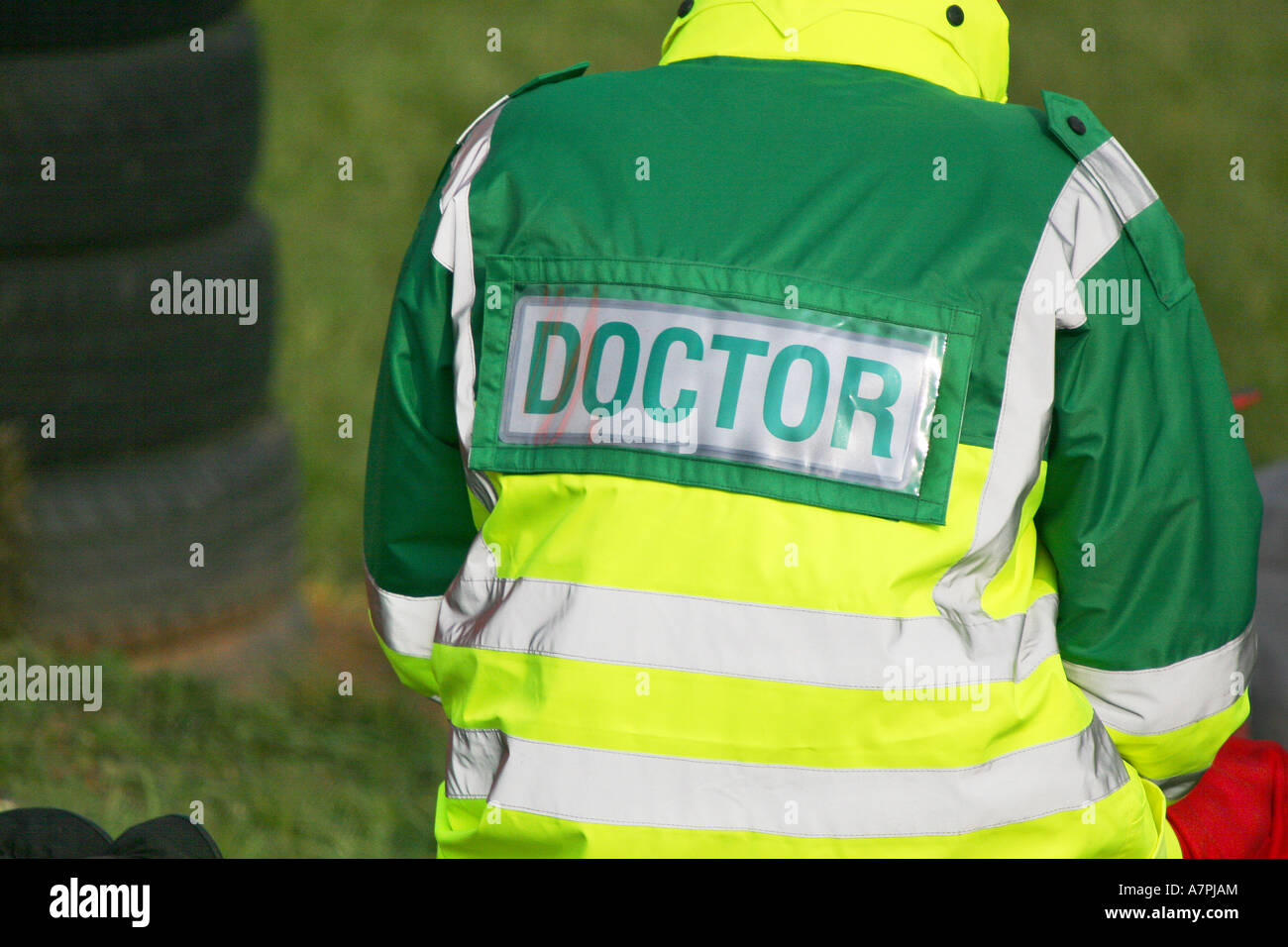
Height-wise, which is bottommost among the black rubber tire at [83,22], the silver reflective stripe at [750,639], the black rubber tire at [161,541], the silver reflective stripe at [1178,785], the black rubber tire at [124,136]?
the black rubber tire at [161,541]

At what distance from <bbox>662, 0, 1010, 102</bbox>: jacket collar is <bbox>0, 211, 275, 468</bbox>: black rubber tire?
234 centimetres

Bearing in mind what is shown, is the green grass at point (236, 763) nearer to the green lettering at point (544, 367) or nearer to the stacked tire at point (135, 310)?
the stacked tire at point (135, 310)

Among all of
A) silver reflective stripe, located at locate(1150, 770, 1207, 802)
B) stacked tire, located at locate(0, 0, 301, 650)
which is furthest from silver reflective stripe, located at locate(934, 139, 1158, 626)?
stacked tire, located at locate(0, 0, 301, 650)

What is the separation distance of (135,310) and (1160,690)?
109 inches

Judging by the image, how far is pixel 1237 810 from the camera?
6.54 ft

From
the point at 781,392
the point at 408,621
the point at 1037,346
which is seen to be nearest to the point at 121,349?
the point at 408,621

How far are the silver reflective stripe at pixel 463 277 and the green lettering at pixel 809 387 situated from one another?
0.35m

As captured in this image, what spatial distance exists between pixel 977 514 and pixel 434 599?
0.74m

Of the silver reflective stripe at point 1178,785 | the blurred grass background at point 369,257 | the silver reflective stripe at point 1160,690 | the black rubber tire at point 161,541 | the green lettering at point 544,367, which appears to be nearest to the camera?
the green lettering at point 544,367

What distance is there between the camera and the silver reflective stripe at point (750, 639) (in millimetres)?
1516

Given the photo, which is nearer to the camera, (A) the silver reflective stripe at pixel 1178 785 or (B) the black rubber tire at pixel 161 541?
(A) the silver reflective stripe at pixel 1178 785

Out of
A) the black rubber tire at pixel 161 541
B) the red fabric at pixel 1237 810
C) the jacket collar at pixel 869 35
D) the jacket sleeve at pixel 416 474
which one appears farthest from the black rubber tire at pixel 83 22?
the red fabric at pixel 1237 810

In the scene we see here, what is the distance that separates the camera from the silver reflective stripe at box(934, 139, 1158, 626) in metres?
1.56

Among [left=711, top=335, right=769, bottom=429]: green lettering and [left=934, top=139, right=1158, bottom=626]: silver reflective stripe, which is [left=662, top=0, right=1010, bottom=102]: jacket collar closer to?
[left=934, top=139, right=1158, bottom=626]: silver reflective stripe
